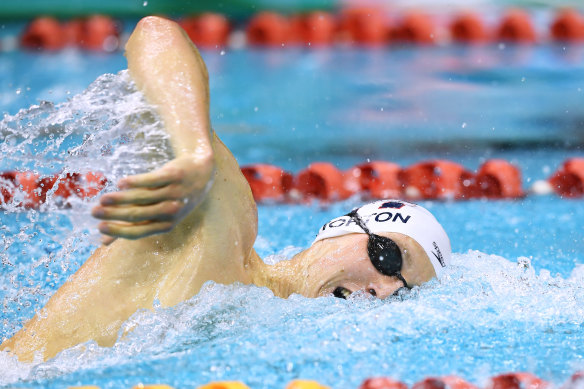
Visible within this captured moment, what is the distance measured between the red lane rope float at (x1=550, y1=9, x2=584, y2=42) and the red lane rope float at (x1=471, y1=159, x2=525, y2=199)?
300 cm

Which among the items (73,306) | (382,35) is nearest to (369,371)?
(73,306)

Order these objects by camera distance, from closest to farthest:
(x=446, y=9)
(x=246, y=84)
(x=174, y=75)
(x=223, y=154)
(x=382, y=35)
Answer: (x=174, y=75) → (x=223, y=154) → (x=246, y=84) → (x=382, y=35) → (x=446, y=9)

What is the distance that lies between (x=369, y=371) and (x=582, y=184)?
253 cm

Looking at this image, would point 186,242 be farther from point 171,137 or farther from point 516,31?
point 516,31

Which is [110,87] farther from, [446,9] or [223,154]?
[446,9]

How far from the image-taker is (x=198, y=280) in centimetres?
176

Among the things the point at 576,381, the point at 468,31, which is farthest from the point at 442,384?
the point at 468,31

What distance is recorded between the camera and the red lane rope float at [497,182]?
3.91m

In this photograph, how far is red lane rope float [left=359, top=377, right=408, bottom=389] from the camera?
1688 mm

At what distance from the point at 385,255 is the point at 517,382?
44cm

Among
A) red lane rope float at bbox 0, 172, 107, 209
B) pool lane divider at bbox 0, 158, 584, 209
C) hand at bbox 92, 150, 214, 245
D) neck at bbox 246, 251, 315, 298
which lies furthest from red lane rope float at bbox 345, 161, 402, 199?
hand at bbox 92, 150, 214, 245

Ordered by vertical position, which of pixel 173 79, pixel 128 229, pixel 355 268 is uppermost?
pixel 173 79

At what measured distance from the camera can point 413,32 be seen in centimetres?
647

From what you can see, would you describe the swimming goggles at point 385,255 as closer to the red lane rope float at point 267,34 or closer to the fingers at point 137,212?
the fingers at point 137,212
